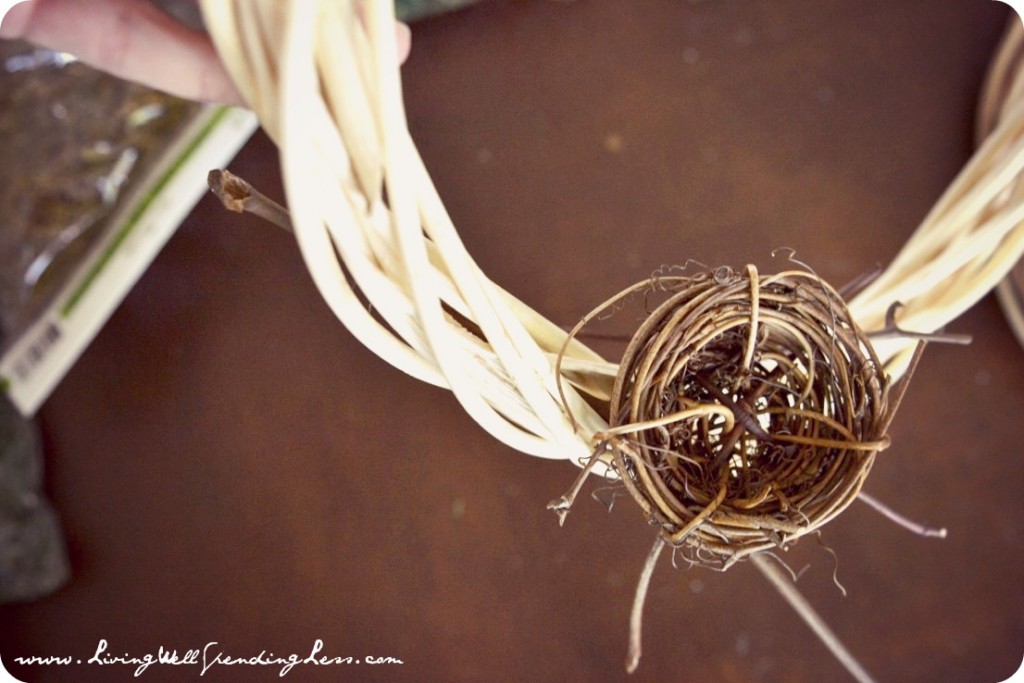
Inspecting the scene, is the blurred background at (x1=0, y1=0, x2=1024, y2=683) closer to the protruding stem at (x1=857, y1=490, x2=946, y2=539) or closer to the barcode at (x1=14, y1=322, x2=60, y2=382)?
the barcode at (x1=14, y1=322, x2=60, y2=382)

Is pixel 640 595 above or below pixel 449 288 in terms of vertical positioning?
below

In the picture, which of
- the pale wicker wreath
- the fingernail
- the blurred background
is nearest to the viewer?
the pale wicker wreath

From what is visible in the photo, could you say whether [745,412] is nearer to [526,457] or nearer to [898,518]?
[898,518]

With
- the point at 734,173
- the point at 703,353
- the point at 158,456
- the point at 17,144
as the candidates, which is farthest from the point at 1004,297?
the point at 17,144

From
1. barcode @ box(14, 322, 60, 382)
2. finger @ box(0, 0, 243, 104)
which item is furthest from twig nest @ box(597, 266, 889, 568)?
barcode @ box(14, 322, 60, 382)

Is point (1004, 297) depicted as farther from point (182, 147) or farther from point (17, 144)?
point (17, 144)

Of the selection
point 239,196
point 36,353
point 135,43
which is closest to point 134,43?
point 135,43
